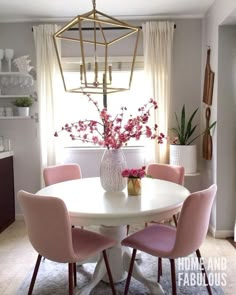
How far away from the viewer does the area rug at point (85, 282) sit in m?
2.18

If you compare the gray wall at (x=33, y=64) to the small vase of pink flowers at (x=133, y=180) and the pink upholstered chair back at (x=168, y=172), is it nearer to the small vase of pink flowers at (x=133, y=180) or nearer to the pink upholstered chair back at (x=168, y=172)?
the pink upholstered chair back at (x=168, y=172)

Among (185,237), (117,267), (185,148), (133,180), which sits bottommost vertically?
(117,267)

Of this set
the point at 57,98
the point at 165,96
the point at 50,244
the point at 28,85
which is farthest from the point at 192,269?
the point at 28,85

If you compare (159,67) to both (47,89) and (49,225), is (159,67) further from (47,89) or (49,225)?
(49,225)

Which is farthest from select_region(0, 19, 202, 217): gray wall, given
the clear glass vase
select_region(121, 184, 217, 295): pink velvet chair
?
select_region(121, 184, 217, 295): pink velvet chair

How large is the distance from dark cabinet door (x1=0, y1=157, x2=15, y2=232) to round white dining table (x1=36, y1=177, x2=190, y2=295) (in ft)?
4.15

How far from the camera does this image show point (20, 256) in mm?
2783

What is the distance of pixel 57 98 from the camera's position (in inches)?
139

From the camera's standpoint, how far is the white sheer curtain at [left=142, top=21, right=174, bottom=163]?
347 centimetres

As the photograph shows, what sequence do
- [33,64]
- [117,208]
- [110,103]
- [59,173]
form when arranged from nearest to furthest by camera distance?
[117,208] → [59,173] → [33,64] → [110,103]

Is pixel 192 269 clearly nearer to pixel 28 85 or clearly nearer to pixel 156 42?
pixel 156 42

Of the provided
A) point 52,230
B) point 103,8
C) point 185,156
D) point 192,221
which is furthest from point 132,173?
point 103,8

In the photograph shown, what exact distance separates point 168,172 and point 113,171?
0.82 m

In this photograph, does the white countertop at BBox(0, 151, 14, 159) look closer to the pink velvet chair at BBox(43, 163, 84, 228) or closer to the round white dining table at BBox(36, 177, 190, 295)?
the pink velvet chair at BBox(43, 163, 84, 228)
